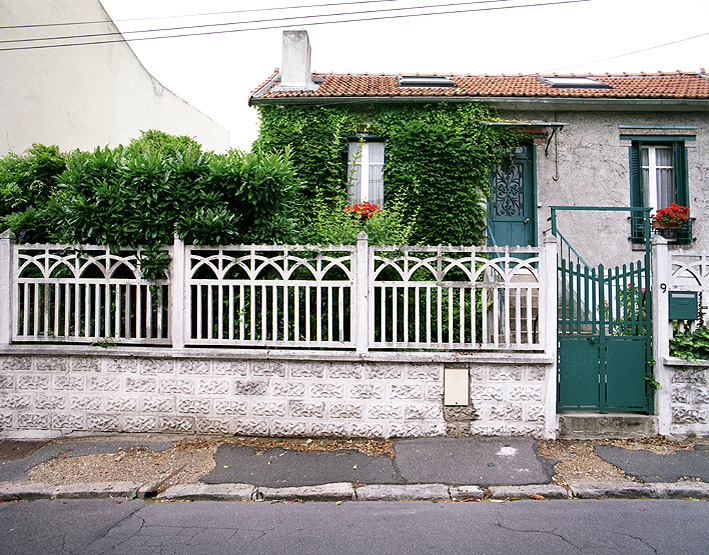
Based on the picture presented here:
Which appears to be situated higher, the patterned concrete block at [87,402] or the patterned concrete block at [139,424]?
the patterned concrete block at [87,402]

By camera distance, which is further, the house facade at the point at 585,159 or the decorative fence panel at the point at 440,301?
the house facade at the point at 585,159

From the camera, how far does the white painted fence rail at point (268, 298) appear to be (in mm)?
5359

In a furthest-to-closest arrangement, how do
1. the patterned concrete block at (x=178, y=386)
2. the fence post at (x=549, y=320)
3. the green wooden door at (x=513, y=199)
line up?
the green wooden door at (x=513, y=199)
the patterned concrete block at (x=178, y=386)
the fence post at (x=549, y=320)

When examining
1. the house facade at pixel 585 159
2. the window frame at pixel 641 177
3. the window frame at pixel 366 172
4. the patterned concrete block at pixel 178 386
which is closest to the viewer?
the patterned concrete block at pixel 178 386

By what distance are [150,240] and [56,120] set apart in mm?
9464

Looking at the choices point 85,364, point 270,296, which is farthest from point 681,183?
point 85,364

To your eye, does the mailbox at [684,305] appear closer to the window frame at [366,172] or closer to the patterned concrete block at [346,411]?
the patterned concrete block at [346,411]

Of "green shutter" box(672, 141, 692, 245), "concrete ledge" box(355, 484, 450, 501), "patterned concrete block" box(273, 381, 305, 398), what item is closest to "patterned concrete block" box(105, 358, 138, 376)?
"patterned concrete block" box(273, 381, 305, 398)

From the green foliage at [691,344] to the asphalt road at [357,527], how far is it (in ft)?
6.12

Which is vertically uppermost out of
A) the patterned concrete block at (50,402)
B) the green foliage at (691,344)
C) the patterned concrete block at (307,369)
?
the green foliage at (691,344)

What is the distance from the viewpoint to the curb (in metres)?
4.24

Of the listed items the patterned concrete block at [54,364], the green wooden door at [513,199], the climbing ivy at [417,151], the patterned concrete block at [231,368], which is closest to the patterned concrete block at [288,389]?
the patterned concrete block at [231,368]

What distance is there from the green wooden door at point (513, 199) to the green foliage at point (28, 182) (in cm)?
828

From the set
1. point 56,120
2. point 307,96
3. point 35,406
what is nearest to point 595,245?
→ point 307,96
